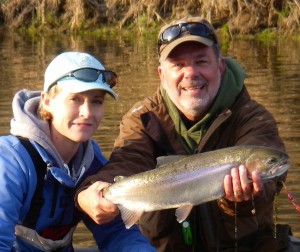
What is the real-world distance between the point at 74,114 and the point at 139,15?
92.2 feet

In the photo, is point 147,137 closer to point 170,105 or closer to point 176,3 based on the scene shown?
point 170,105

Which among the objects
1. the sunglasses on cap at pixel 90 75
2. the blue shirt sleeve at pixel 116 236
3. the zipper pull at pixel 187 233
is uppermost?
the sunglasses on cap at pixel 90 75

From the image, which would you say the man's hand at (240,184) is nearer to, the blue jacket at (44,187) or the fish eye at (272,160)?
the fish eye at (272,160)

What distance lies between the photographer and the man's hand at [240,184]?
14.6 feet

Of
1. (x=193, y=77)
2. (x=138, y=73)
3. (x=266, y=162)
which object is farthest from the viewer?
(x=138, y=73)

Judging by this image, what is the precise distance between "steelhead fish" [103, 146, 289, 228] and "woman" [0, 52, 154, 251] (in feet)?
1.01

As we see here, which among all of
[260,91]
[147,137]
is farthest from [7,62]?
[147,137]

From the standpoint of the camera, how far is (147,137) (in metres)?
5.48

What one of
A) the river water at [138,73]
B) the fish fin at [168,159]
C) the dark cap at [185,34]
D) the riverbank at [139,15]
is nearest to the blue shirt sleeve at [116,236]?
the fish fin at [168,159]

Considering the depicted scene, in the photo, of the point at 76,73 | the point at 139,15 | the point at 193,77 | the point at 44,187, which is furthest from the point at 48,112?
the point at 139,15

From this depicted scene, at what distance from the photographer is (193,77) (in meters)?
5.26

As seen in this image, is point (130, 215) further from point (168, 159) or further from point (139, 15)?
point (139, 15)

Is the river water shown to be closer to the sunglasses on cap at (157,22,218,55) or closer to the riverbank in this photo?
the riverbank

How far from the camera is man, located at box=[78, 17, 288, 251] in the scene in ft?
17.3
